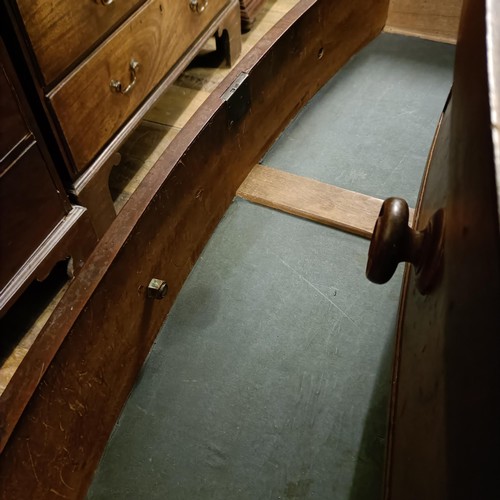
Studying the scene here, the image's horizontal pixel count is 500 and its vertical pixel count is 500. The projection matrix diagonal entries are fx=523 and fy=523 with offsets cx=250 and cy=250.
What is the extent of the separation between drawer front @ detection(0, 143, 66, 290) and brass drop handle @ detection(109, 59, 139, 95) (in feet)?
1.16

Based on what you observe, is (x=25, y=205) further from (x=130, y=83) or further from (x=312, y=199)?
(x=312, y=199)

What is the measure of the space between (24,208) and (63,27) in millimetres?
420

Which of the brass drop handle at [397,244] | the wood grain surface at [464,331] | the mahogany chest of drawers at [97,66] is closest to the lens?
the wood grain surface at [464,331]

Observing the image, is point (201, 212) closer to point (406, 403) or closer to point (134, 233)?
point (134, 233)

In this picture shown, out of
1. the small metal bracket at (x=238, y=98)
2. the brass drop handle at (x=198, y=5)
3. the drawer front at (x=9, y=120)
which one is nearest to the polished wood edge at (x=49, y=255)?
the drawer front at (x=9, y=120)

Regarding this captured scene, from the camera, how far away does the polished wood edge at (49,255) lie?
3.93ft

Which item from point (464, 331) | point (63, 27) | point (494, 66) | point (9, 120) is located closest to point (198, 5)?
point (63, 27)

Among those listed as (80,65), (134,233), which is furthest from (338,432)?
(80,65)

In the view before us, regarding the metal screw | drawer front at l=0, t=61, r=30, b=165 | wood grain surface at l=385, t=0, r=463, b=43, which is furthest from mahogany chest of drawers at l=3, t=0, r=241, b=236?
wood grain surface at l=385, t=0, r=463, b=43

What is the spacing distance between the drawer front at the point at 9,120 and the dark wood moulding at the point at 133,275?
361 mm

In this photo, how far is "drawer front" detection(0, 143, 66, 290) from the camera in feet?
3.66

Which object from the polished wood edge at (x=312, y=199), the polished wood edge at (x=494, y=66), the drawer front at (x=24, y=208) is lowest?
the polished wood edge at (x=312, y=199)

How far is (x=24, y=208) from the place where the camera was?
46.2 inches

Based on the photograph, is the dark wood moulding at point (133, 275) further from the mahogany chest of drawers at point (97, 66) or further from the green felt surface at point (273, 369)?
the mahogany chest of drawers at point (97, 66)
